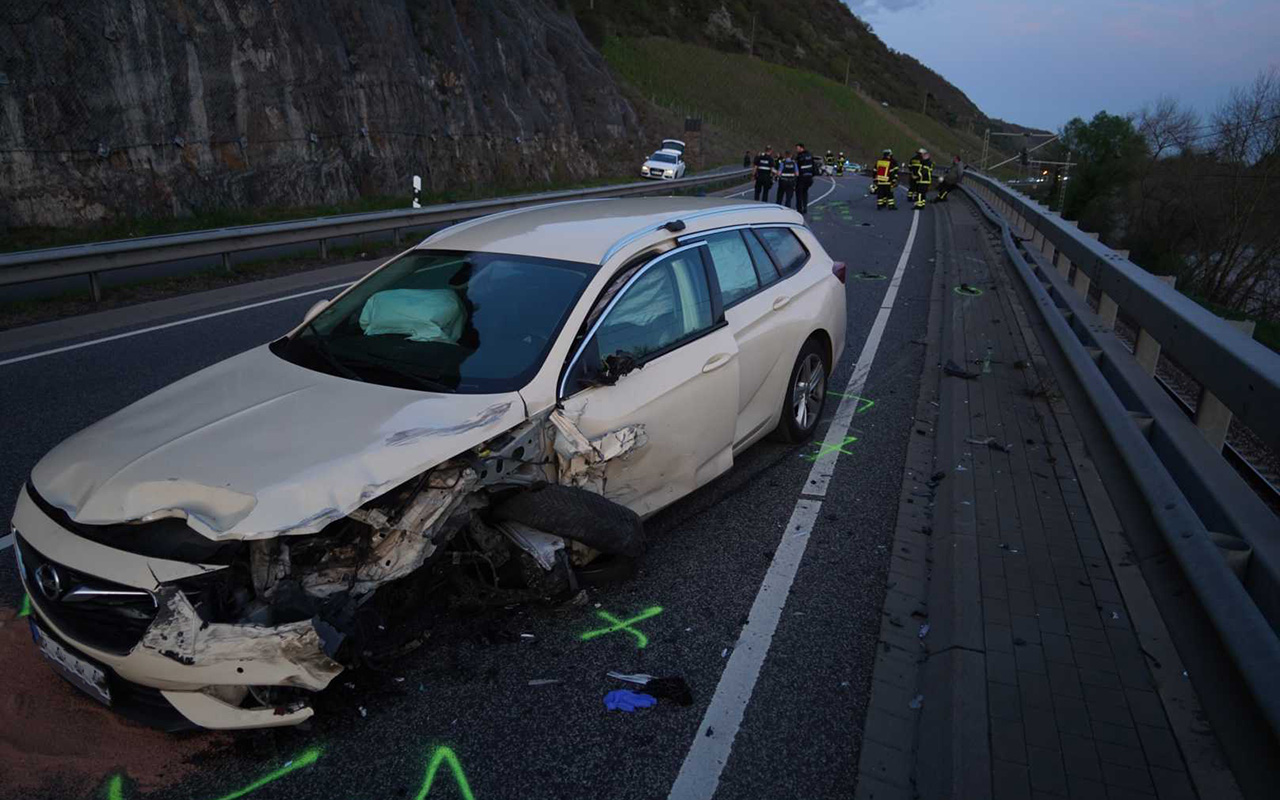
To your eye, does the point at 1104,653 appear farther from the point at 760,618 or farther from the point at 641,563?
the point at 641,563

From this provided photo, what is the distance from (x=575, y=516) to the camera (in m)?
3.86

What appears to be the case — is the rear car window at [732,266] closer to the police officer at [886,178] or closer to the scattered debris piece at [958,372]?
the scattered debris piece at [958,372]

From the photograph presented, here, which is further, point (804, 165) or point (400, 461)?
point (804, 165)

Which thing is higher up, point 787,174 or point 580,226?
point 787,174

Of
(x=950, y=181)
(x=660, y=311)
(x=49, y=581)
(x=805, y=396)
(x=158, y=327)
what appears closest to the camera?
(x=49, y=581)

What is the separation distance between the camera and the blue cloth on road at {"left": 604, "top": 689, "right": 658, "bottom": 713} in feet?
11.4

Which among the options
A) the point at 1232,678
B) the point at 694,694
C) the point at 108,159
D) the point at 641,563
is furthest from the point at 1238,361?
the point at 108,159

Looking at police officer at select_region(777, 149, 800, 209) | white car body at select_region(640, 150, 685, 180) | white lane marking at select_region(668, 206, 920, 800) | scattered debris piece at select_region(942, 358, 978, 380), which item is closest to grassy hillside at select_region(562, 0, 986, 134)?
white car body at select_region(640, 150, 685, 180)

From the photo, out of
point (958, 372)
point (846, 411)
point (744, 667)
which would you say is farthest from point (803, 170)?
point (744, 667)

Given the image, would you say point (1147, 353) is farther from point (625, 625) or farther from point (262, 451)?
point (262, 451)

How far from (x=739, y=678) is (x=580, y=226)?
272cm

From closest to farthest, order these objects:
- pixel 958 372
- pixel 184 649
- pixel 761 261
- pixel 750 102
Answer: pixel 184 649, pixel 761 261, pixel 958 372, pixel 750 102

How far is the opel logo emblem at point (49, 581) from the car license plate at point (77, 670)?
0.21 meters

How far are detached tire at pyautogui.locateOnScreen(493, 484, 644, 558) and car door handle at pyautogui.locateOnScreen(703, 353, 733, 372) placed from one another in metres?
1.12
